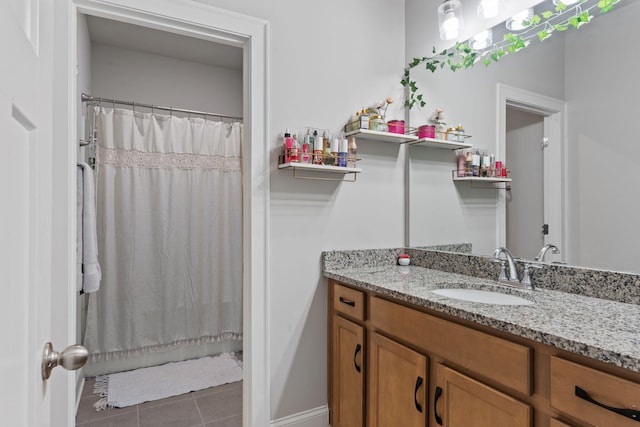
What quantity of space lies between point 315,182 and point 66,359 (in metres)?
1.48

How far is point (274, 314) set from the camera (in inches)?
74.6

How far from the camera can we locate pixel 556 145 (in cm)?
157

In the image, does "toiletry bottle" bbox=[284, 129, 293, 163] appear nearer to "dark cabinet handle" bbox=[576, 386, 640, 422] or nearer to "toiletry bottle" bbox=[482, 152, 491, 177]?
"toiletry bottle" bbox=[482, 152, 491, 177]

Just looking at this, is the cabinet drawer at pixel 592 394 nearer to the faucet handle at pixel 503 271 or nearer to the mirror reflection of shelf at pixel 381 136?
the faucet handle at pixel 503 271

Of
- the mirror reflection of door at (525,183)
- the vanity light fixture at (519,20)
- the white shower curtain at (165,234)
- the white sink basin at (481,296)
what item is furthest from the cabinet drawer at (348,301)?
the white shower curtain at (165,234)

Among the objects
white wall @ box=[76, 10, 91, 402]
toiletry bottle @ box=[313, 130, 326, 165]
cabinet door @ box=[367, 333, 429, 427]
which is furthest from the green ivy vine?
white wall @ box=[76, 10, 91, 402]

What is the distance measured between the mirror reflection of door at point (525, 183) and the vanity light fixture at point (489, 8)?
1.53 feet

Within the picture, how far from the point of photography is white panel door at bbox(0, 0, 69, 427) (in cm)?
45

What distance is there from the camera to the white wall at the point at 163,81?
10.0 ft

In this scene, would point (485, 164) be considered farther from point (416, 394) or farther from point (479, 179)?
point (416, 394)

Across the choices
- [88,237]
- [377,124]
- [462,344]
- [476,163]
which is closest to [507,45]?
[476,163]

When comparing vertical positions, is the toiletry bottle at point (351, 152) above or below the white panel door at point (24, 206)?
above

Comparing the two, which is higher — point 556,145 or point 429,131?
point 429,131

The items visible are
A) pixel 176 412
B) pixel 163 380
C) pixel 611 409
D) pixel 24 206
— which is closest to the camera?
pixel 24 206
